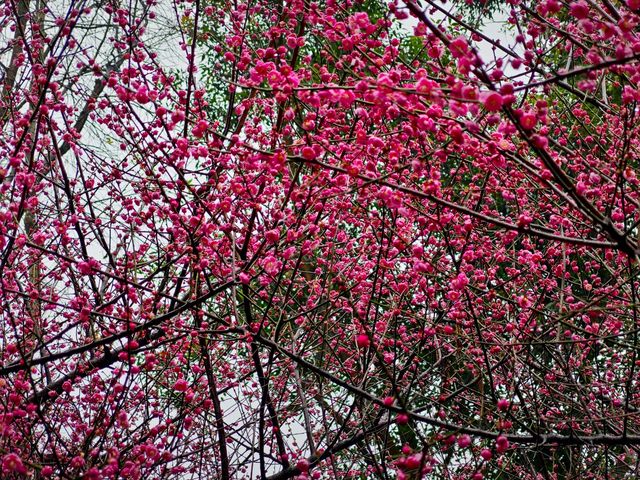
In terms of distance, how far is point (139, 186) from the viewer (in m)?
4.58

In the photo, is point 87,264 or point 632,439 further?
point 632,439

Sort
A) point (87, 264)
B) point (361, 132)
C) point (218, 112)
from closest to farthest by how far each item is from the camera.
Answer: point (361, 132) → point (87, 264) → point (218, 112)

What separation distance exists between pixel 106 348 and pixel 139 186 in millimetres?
1396

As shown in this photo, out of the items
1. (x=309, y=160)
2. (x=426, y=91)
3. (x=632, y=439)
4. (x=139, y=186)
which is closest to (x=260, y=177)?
(x=139, y=186)

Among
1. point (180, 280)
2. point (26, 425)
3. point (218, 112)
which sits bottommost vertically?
point (26, 425)

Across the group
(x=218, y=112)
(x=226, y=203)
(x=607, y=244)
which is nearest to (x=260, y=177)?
(x=226, y=203)

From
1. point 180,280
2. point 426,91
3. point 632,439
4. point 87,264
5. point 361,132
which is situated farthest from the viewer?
point 180,280

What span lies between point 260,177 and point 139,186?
134 cm

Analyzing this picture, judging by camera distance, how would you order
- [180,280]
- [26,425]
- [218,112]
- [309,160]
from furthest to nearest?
1. [218,112]
2. [180,280]
3. [26,425]
4. [309,160]

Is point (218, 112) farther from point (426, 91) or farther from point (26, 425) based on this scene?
point (426, 91)

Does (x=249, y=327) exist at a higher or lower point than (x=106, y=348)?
lower

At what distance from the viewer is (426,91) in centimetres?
194

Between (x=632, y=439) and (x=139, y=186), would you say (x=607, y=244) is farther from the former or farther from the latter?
(x=139, y=186)

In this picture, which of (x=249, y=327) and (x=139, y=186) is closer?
(x=249, y=327)
